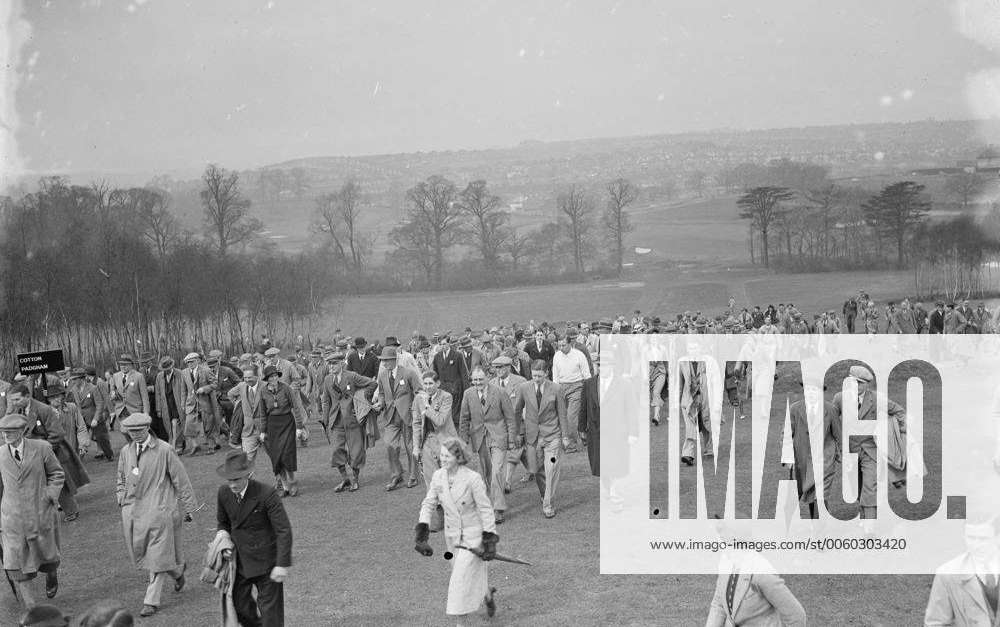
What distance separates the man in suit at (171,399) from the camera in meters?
16.7

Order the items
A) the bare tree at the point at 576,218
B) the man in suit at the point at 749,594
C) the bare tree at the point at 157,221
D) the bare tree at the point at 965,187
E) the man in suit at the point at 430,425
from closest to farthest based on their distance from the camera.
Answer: the man in suit at the point at 749,594, the man in suit at the point at 430,425, the bare tree at the point at 157,221, the bare tree at the point at 965,187, the bare tree at the point at 576,218

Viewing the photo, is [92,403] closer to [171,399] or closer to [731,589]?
[171,399]

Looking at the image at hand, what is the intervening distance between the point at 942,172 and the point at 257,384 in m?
53.6

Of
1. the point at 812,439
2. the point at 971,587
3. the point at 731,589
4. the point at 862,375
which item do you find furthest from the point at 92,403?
the point at 971,587

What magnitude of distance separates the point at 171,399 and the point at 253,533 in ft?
37.5

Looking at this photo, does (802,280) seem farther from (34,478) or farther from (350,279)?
(34,478)

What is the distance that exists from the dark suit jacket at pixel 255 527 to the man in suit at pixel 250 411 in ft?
19.4

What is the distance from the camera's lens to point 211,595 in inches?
338

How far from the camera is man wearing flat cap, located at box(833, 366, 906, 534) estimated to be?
8953mm

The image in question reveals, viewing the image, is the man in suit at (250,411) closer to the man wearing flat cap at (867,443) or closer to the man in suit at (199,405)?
the man in suit at (199,405)

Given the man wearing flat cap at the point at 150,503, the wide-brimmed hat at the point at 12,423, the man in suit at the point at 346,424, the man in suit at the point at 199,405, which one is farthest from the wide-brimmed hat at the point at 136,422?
the man in suit at the point at 199,405

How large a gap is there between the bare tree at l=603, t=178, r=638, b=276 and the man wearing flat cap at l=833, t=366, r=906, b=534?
141 ft

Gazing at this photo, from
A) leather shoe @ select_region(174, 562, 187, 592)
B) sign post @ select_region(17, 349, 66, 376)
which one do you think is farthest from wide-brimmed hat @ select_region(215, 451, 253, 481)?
sign post @ select_region(17, 349, 66, 376)

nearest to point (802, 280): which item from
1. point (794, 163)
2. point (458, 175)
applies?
point (794, 163)
